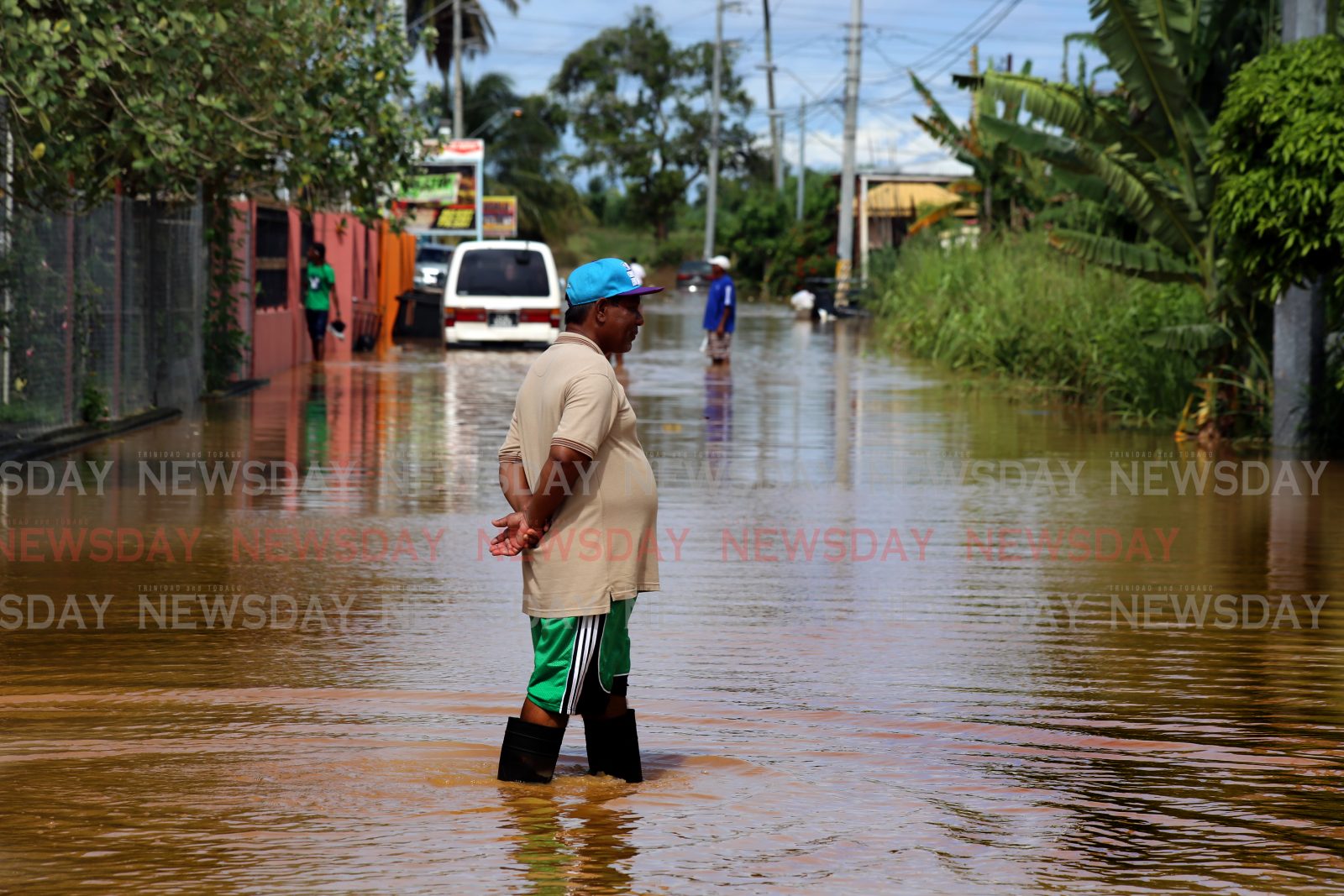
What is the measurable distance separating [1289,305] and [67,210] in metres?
10.1

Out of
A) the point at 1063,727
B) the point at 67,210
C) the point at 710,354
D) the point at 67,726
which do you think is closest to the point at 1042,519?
the point at 1063,727

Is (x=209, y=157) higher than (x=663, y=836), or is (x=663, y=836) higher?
(x=209, y=157)

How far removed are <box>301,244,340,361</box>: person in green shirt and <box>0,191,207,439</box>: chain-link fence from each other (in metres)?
5.96

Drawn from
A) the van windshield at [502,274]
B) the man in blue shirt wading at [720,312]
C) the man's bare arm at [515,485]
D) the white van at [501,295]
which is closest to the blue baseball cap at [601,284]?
the man's bare arm at [515,485]

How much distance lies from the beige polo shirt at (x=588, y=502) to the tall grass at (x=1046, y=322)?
1332cm

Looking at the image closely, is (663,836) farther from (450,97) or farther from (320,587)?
(450,97)

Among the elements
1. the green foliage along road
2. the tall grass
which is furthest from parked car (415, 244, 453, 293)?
the green foliage along road

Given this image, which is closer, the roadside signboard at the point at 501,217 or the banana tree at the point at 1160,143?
the banana tree at the point at 1160,143

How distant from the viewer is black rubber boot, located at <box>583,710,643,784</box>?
229 inches

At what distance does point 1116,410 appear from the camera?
20.2 meters

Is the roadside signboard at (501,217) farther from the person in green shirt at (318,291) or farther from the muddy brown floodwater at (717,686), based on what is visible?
the muddy brown floodwater at (717,686)

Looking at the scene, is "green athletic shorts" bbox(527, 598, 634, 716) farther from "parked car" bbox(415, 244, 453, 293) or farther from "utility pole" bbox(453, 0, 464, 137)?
"utility pole" bbox(453, 0, 464, 137)

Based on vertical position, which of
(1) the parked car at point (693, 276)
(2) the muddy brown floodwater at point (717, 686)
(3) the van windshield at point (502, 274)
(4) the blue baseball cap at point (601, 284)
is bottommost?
(2) the muddy brown floodwater at point (717, 686)

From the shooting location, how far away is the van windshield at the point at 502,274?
30062mm
